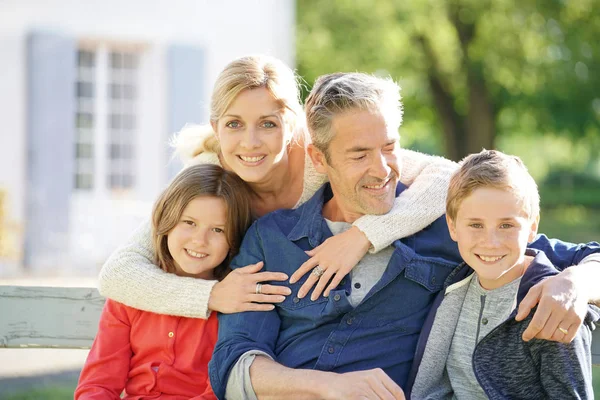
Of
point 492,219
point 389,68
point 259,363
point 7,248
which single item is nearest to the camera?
point 492,219

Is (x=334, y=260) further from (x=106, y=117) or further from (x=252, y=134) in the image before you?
(x=106, y=117)

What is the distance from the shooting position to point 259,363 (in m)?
2.70

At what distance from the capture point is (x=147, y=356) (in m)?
2.98

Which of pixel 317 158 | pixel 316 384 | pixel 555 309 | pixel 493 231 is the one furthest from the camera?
pixel 317 158

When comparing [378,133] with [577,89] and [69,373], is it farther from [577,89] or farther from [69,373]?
[577,89]

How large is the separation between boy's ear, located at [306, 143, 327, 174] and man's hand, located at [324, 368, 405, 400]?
0.79 m

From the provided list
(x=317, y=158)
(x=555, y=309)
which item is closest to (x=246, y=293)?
(x=317, y=158)

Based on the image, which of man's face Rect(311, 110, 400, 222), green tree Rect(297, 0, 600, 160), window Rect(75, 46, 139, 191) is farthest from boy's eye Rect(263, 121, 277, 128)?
green tree Rect(297, 0, 600, 160)

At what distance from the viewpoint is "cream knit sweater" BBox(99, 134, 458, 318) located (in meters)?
2.84

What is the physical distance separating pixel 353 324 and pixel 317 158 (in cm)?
63

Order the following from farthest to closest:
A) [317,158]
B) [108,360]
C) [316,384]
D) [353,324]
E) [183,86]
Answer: [183,86]
[317,158]
[108,360]
[353,324]
[316,384]

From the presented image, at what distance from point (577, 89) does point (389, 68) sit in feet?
12.3

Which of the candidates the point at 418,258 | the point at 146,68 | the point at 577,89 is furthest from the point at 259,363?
the point at 577,89

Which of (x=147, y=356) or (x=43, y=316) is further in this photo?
(x=43, y=316)
